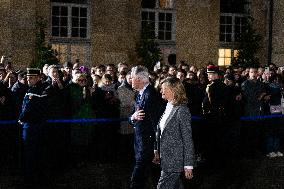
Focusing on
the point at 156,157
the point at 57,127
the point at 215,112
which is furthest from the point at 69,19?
the point at 156,157

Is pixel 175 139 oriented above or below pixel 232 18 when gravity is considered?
below

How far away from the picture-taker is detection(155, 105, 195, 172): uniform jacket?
257 inches

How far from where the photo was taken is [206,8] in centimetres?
2303

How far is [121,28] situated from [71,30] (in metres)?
1.91

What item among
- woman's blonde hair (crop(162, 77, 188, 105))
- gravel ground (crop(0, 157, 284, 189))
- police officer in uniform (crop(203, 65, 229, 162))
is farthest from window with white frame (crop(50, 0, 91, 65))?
woman's blonde hair (crop(162, 77, 188, 105))

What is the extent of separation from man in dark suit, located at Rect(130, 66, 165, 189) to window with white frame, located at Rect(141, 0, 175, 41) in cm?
1502

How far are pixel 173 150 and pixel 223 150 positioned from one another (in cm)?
428

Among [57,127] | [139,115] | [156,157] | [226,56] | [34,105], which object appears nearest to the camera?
[156,157]

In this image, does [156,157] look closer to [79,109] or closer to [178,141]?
[178,141]

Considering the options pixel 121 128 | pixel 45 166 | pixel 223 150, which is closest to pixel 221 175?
pixel 223 150


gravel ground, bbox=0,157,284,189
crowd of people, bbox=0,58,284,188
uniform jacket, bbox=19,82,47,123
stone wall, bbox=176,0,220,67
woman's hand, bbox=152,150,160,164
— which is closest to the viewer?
woman's hand, bbox=152,150,160,164

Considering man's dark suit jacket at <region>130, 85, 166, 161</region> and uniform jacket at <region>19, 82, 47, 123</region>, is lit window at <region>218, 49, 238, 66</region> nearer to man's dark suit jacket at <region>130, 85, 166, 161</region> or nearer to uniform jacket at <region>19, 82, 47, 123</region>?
uniform jacket at <region>19, 82, 47, 123</region>

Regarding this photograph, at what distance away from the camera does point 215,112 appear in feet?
33.7

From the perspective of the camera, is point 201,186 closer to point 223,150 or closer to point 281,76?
point 223,150
